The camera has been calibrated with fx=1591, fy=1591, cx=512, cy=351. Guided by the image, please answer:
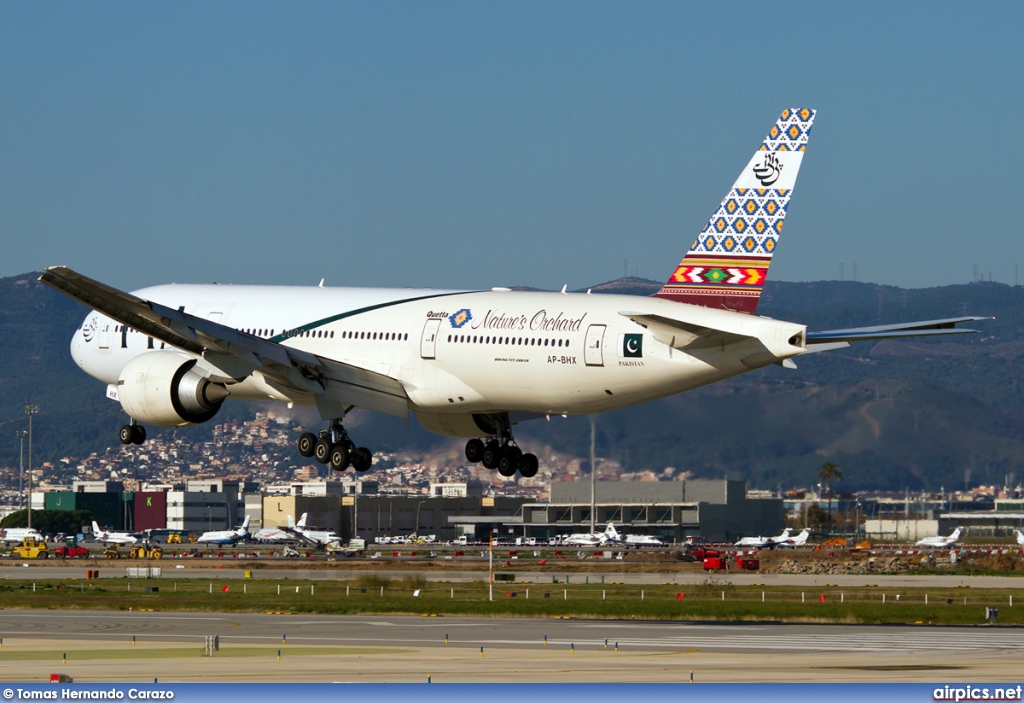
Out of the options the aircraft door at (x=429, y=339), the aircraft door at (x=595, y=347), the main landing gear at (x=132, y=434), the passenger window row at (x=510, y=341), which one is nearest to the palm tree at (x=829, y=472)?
the main landing gear at (x=132, y=434)

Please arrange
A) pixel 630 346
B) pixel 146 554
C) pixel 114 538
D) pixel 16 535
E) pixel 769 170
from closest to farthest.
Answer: pixel 630 346, pixel 769 170, pixel 146 554, pixel 16 535, pixel 114 538

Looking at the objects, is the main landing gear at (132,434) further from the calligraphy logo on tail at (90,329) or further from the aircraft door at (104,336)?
the calligraphy logo on tail at (90,329)

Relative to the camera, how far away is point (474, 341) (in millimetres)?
47656

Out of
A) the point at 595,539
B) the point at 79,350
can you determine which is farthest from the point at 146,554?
the point at 79,350

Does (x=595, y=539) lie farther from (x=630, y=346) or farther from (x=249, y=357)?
(x=630, y=346)

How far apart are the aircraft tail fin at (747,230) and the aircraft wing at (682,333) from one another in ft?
5.82

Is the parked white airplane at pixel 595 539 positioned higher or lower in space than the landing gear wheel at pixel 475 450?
lower

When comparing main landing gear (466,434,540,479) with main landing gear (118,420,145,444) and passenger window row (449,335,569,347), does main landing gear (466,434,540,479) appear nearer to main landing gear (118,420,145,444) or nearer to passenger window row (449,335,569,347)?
passenger window row (449,335,569,347)

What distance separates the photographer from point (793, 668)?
4100cm

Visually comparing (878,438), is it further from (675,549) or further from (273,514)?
(273,514)

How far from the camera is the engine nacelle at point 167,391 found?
5012 cm

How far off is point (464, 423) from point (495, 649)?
826 cm

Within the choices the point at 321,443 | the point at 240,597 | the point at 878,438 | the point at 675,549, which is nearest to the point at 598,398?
the point at 321,443

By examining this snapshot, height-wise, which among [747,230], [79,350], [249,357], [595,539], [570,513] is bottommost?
[595,539]
